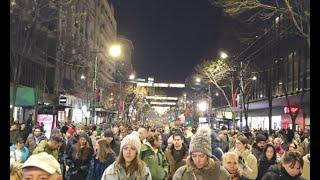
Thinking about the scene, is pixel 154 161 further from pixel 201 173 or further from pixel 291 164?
pixel 201 173

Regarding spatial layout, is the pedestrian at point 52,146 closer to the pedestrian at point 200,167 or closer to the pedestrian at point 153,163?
the pedestrian at point 153,163

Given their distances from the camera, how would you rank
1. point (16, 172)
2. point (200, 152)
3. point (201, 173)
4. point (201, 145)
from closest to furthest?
point (16, 172)
point (201, 173)
point (200, 152)
point (201, 145)

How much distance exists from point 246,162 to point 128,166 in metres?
3.74

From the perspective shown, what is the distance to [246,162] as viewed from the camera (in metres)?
9.71

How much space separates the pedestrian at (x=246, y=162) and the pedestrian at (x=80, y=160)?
293 centimetres

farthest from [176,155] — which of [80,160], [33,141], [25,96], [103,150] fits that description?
[25,96]

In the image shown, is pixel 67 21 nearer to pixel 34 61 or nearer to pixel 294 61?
pixel 34 61

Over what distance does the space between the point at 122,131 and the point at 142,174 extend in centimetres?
1675

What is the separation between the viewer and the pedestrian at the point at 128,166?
21.0ft

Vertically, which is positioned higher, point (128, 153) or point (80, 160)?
point (128, 153)

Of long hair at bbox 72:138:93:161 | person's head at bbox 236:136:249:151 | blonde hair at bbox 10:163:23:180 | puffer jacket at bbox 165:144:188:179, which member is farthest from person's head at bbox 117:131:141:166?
person's head at bbox 236:136:249:151

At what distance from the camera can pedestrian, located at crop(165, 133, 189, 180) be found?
1119cm

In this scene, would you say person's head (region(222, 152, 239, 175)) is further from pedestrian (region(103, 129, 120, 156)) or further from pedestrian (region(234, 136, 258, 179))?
pedestrian (region(103, 129, 120, 156))

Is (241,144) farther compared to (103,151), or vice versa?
(241,144)
